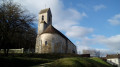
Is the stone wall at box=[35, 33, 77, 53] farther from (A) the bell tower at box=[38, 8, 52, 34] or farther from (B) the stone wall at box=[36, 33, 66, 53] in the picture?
(A) the bell tower at box=[38, 8, 52, 34]

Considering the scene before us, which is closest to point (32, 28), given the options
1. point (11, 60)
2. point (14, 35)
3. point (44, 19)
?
point (14, 35)

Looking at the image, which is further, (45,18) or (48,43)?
(45,18)

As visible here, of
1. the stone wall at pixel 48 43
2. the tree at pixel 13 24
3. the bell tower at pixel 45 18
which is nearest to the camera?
the tree at pixel 13 24

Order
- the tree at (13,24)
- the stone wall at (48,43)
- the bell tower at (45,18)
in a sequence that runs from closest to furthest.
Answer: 1. the tree at (13,24)
2. the stone wall at (48,43)
3. the bell tower at (45,18)

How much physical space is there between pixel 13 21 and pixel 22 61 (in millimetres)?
7883

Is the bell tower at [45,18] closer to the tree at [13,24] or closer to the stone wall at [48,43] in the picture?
the stone wall at [48,43]

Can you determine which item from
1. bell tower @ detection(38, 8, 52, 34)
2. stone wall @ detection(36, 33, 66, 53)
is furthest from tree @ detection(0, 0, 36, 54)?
bell tower @ detection(38, 8, 52, 34)

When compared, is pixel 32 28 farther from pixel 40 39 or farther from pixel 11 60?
pixel 40 39

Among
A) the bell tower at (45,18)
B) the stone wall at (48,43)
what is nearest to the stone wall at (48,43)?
the stone wall at (48,43)

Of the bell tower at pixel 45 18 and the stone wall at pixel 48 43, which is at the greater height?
the bell tower at pixel 45 18

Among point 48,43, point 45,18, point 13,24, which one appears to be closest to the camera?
point 13,24

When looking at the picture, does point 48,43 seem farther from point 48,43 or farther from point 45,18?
point 45,18

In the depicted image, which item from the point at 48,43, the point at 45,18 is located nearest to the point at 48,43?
the point at 48,43

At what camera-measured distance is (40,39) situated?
40.8 meters
